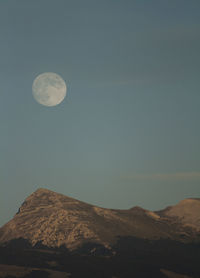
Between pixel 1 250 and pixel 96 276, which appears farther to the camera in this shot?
pixel 1 250

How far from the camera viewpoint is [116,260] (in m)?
183

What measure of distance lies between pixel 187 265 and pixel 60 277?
3098 inches

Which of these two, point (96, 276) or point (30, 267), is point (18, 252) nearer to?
point (30, 267)

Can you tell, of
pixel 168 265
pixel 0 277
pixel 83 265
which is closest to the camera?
pixel 0 277

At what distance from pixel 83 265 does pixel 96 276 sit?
1617 centimetres

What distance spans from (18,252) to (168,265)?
8505 centimetres

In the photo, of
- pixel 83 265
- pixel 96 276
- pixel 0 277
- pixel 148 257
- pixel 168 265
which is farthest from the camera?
pixel 148 257

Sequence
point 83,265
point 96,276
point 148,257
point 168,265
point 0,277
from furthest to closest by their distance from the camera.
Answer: point 148,257 < point 168,265 < point 83,265 < point 96,276 < point 0,277

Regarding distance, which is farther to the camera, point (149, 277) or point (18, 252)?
point (18, 252)

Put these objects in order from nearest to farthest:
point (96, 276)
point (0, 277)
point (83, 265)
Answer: point (0, 277) < point (96, 276) < point (83, 265)

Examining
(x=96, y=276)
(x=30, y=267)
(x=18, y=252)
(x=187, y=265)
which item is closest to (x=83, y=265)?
(x=96, y=276)

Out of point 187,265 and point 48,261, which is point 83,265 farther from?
point 187,265

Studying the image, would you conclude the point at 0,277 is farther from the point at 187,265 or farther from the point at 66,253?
the point at 187,265

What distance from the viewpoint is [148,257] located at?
643 ft
